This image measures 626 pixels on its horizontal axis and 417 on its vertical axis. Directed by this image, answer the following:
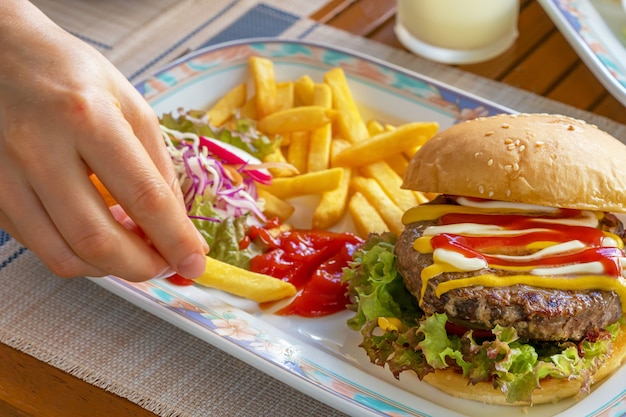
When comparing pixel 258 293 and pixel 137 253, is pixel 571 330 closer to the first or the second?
pixel 258 293

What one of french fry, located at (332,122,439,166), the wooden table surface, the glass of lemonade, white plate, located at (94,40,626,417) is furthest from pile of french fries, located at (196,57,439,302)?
the wooden table surface

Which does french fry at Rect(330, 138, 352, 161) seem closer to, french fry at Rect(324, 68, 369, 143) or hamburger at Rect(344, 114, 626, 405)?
french fry at Rect(324, 68, 369, 143)

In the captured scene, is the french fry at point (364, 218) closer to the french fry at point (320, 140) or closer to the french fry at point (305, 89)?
the french fry at point (320, 140)

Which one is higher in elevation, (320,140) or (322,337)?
Answer: (320,140)

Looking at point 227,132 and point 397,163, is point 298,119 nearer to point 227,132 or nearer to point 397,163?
point 227,132

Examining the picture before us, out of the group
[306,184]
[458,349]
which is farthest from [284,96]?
[458,349]
